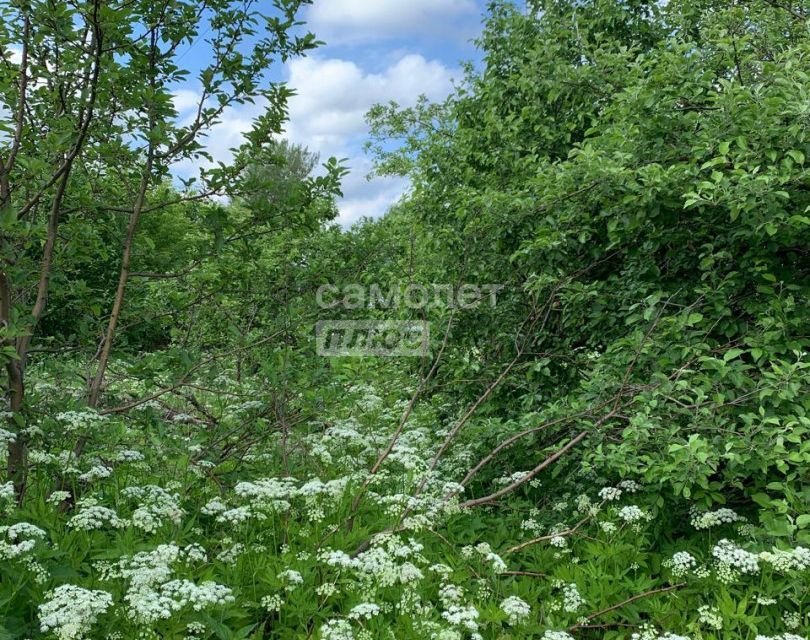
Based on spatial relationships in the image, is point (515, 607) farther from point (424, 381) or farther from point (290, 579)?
point (424, 381)

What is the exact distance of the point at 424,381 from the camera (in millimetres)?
4891

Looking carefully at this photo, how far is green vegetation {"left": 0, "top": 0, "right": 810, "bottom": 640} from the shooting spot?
3344 millimetres

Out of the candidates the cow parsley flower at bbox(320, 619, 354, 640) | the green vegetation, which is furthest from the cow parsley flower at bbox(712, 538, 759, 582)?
the cow parsley flower at bbox(320, 619, 354, 640)

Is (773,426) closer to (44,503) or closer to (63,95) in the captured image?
(44,503)

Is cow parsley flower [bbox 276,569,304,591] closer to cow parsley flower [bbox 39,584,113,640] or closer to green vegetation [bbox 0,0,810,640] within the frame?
green vegetation [bbox 0,0,810,640]

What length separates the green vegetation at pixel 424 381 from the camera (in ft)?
11.0

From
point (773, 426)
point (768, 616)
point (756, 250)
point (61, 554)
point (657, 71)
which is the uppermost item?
point (657, 71)

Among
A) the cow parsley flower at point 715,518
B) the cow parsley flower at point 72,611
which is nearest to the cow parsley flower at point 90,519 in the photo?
the cow parsley flower at point 72,611

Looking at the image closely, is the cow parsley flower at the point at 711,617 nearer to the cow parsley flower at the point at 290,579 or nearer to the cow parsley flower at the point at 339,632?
the cow parsley flower at the point at 339,632

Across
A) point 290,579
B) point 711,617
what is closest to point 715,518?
point 711,617

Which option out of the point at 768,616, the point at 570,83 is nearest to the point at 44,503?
the point at 768,616

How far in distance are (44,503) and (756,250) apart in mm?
5186

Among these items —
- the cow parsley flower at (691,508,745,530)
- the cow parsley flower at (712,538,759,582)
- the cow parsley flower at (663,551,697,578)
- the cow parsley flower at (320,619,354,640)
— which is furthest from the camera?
the cow parsley flower at (691,508,745,530)

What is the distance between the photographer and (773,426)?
379 cm
